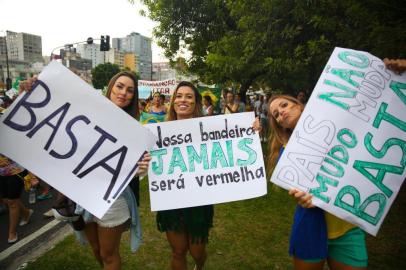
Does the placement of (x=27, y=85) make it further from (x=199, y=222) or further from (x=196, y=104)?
(x=199, y=222)

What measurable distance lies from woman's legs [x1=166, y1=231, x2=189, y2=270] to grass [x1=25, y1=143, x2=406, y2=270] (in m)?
0.79

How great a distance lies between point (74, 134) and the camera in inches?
87.6

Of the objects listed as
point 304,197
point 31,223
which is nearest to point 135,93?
point 304,197

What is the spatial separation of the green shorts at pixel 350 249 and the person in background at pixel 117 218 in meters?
1.45

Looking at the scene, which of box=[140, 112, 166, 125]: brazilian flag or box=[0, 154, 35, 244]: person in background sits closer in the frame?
box=[0, 154, 35, 244]: person in background

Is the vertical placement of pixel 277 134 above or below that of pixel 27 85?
below

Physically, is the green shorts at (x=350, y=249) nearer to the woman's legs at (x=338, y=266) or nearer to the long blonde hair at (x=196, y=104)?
the woman's legs at (x=338, y=266)

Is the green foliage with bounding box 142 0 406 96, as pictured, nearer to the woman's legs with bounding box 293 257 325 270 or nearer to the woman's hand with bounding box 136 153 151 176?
the woman's legs with bounding box 293 257 325 270

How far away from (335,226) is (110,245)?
5.66ft

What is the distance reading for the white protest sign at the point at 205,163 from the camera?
2.58m

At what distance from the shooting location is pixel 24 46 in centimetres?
13962

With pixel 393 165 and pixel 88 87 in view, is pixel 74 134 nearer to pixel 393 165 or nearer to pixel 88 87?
pixel 88 87

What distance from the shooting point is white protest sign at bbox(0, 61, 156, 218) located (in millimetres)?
2119

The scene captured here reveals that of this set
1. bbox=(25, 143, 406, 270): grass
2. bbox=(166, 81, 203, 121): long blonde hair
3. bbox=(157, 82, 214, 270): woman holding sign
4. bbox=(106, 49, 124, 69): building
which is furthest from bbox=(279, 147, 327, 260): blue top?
bbox=(106, 49, 124, 69): building
